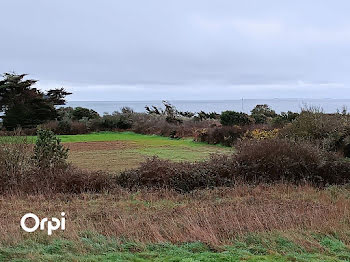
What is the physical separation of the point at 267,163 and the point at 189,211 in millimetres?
4417

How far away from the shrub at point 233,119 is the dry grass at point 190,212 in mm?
16103

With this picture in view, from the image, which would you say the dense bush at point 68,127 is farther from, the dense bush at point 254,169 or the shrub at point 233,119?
the dense bush at point 254,169

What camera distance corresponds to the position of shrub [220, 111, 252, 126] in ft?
83.7

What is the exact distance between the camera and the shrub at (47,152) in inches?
390

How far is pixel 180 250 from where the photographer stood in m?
4.63

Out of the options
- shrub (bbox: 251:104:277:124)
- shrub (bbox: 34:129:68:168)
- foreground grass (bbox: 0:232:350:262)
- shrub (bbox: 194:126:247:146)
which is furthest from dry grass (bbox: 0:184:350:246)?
shrub (bbox: 251:104:277:124)

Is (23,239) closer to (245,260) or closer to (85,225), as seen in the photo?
(85,225)

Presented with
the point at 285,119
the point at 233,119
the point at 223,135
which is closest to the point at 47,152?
the point at 223,135

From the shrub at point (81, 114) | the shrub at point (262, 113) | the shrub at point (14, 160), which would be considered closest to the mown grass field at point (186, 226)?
the shrub at point (14, 160)

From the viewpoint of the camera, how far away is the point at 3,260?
4273 mm

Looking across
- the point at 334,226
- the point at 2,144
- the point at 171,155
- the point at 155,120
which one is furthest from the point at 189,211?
the point at 155,120

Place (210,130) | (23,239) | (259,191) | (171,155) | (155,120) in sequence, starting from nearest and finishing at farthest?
(23,239) → (259,191) → (171,155) → (210,130) → (155,120)

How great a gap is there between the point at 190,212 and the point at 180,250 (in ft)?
6.82

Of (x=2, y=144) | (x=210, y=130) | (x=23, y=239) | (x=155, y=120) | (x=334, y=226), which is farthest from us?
(x=155, y=120)
